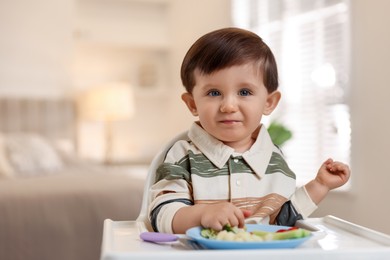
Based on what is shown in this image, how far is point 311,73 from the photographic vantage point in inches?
128

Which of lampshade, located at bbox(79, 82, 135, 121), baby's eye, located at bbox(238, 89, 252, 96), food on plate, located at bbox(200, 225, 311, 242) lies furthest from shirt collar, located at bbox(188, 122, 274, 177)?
lampshade, located at bbox(79, 82, 135, 121)

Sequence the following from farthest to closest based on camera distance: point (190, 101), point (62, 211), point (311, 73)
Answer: point (311, 73) < point (62, 211) < point (190, 101)

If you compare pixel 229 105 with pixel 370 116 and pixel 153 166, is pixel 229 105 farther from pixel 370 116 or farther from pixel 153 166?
pixel 370 116

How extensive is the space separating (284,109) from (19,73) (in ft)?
7.19

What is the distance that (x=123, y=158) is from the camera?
15.6 ft

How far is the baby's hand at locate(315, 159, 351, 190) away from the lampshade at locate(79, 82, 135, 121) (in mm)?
3311

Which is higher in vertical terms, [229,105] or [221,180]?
[229,105]

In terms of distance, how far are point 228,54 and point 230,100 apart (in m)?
0.08

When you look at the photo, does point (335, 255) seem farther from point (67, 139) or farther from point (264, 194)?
point (67, 139)

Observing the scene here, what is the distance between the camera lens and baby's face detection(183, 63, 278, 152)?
40.5 inches

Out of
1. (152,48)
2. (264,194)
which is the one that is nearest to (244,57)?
(264,194)

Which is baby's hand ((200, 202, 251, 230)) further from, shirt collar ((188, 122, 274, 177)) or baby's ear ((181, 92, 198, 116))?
baby's ear ((181, 92, 198, 116))

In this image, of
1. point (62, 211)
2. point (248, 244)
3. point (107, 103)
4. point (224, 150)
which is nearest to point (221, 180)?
point (224, 150)

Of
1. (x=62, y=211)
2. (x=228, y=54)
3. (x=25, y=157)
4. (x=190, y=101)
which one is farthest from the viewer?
(x=25, y=157)
